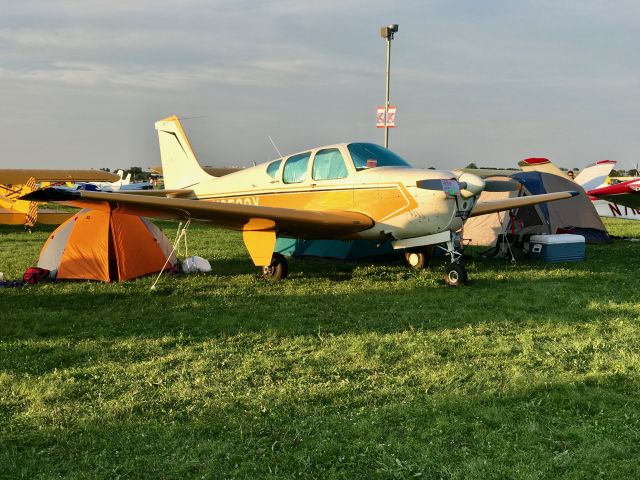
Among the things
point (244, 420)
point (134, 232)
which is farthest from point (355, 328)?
point (134, 232)

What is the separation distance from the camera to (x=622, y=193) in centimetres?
1101

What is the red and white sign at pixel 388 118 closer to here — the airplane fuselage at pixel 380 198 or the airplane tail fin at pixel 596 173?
the airplane tail fin at pixel 596 173

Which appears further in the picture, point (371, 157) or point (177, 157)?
point (177, 157)

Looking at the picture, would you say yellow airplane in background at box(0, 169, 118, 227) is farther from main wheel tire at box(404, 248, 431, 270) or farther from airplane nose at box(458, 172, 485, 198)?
airplane nose at box(458, 172, 485, 198)

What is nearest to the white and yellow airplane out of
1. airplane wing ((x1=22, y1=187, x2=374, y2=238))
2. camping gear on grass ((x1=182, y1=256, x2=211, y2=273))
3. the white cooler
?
airplane wing ((x1=22, y1=187, x2=374, y2=238))

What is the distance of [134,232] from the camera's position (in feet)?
29.1

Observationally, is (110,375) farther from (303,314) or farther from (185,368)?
(303,314)

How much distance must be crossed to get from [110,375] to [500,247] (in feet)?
29.6

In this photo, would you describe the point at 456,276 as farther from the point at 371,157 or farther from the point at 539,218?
the point at 539,218

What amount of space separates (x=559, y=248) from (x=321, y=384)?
322 inches

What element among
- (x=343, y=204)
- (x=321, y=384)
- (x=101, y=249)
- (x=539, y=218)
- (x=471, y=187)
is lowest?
(x=321, y=384)

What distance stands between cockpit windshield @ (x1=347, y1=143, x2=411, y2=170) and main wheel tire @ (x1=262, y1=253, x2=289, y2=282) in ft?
6.53

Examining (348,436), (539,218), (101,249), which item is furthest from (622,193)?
(348,436)

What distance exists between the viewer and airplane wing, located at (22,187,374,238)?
705 centimetres
